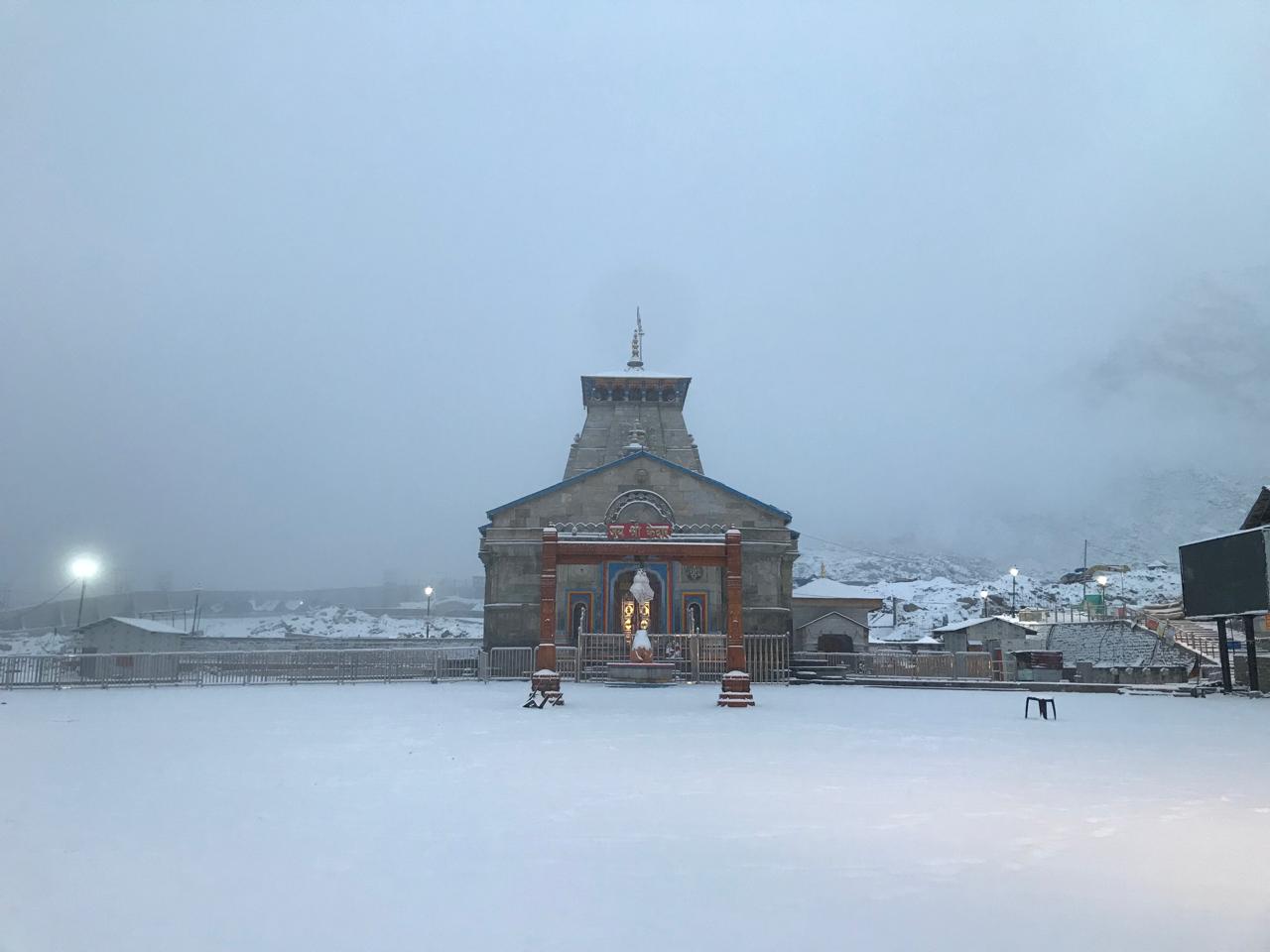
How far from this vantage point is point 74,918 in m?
4.43

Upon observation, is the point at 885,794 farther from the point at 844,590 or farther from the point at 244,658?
the point at 844,590

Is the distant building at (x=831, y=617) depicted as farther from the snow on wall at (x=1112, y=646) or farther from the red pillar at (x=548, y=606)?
the red pillar at (x=548, y=606)

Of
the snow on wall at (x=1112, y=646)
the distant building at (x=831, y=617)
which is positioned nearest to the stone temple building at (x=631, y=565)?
the distant building at (x=831, y=617)

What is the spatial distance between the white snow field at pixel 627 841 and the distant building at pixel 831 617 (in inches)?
930

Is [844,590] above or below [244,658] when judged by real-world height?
above

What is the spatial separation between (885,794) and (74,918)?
262 inches

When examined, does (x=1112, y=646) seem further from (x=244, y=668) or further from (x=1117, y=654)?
(x=244, y=668)

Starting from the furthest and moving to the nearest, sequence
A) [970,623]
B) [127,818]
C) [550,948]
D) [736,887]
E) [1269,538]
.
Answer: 1. [970,623]
2. [1269,538]
3. [127,818]
4. [736,887]
5. [550,948]

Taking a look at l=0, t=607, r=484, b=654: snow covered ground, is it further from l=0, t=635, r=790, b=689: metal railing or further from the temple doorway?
l=0, t=635, r=790, b=689: metal railing

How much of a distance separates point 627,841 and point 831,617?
32034 millimetres

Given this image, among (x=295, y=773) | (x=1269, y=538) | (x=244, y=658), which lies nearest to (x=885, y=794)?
(x=295, y=773)

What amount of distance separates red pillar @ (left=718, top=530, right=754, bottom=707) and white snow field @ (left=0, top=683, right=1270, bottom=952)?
18.9ft

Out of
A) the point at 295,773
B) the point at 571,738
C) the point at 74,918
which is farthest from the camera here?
the point at 571,738

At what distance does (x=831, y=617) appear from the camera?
36.5 metres
